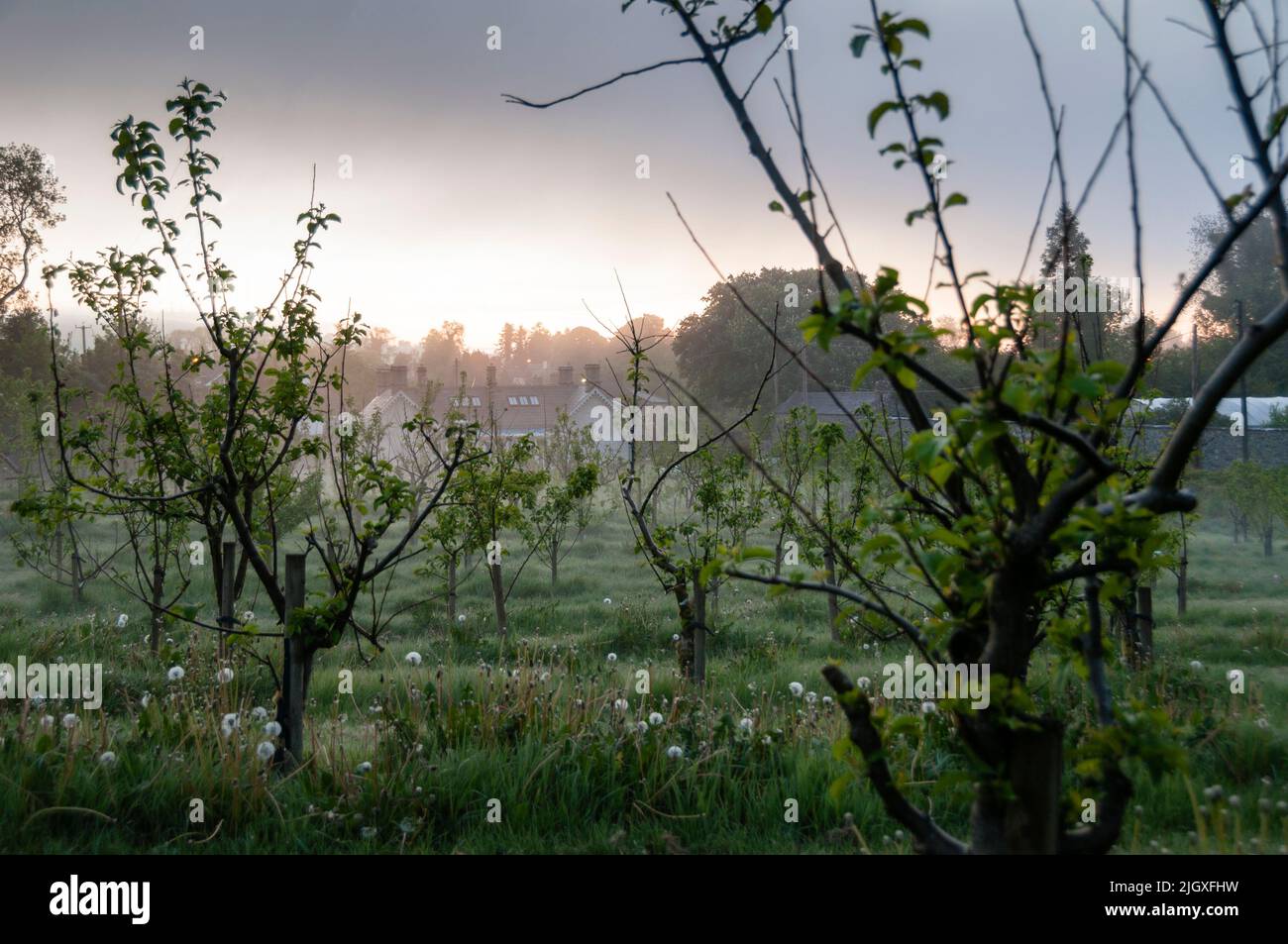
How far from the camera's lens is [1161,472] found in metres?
1.57

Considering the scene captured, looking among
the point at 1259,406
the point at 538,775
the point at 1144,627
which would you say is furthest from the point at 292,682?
the point at 1259,406

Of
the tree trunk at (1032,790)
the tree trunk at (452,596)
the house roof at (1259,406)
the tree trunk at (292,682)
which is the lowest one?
the tree trunk at (452,596)

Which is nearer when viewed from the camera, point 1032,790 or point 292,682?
point 1032,790

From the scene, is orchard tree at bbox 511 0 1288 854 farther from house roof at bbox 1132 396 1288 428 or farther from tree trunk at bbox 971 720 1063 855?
house roof at bbox 1132 396 1288 428

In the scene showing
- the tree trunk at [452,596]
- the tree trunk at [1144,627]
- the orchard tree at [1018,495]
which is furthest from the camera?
the tree trunk at [452,596]

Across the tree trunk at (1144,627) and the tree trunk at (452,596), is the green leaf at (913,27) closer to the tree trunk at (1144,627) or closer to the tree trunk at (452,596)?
the tree trunk at (1144,627)

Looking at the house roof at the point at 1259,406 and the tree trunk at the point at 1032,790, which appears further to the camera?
the house roof at the point at 1259,406

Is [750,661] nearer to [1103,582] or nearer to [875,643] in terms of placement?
[875,643]

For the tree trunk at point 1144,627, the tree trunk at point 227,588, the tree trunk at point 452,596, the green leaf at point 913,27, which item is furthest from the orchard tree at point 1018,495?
the tree trunk at point 452,596

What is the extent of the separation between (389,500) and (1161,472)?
3.77 m

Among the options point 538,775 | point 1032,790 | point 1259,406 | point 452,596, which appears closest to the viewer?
point 1032,790

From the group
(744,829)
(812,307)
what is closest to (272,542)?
(744,829)

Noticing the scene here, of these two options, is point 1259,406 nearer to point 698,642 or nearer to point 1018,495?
point 698,642
